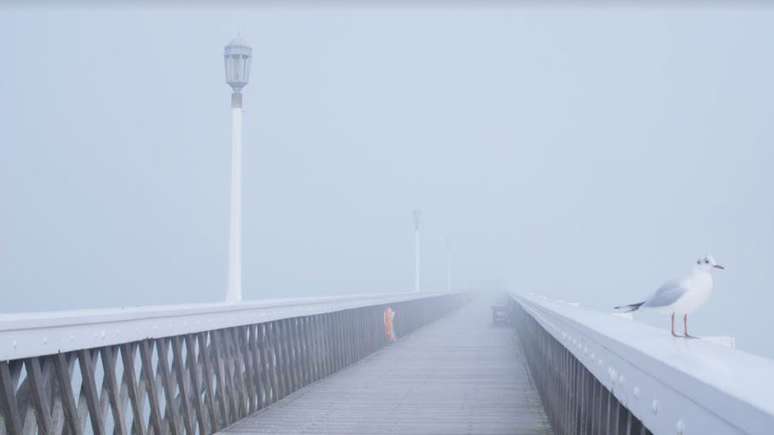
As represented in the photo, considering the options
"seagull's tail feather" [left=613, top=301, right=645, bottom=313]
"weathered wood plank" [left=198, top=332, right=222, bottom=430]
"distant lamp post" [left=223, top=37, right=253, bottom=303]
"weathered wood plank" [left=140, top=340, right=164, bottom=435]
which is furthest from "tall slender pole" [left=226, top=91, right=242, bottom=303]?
"seagull's tail feather" [left=613, top=301, right=645, bottom=313]

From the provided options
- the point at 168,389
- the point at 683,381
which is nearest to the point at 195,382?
the point at 168,389

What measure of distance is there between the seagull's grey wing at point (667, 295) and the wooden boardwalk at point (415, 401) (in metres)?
5.36

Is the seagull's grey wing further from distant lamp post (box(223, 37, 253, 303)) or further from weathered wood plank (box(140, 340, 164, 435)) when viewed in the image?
distant lamp post (box(223, 37, 253, 303))

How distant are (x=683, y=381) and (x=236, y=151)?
12227 mm

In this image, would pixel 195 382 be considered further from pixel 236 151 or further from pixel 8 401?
pixel 236 151

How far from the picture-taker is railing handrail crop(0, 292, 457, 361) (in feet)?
21.0

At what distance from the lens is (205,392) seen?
10641mm

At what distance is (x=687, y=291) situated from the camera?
18.1 ft

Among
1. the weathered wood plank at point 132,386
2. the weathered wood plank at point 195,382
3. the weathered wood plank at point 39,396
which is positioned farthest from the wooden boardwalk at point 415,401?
the weathered wood plank at point 39,396

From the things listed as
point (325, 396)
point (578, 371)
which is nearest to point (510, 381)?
point (325, 396)

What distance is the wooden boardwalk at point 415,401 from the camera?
11383 millimetres

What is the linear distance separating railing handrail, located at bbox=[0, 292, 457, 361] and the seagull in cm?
330

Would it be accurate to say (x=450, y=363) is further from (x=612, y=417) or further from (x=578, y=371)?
(x=612, y=417)

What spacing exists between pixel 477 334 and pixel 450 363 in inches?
494
